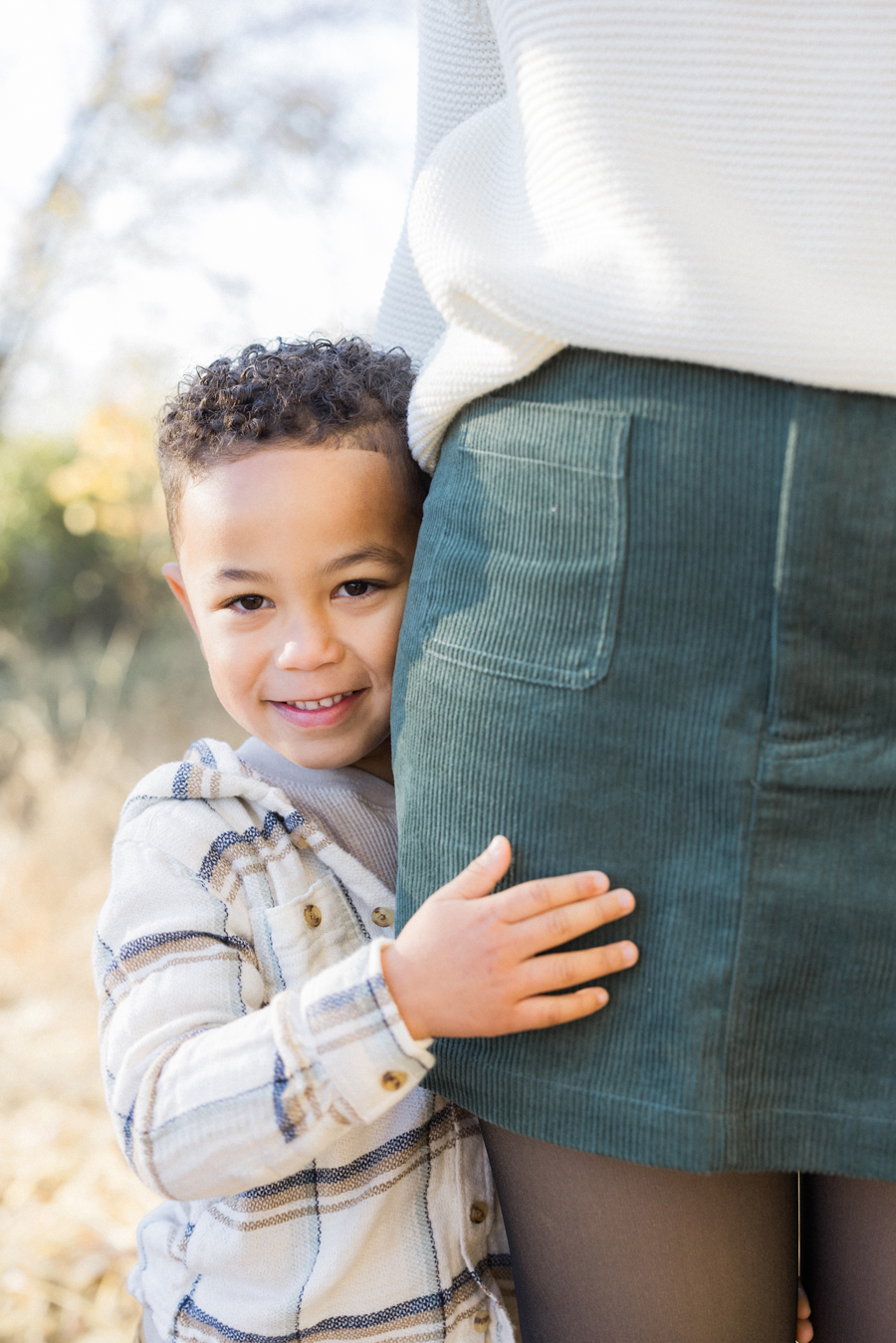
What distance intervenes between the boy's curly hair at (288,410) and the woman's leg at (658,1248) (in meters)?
0.79

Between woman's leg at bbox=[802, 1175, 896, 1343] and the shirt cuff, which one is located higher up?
the shirt cuff

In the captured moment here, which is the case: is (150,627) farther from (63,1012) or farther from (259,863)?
(259,863)

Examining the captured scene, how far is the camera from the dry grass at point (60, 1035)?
2594mm

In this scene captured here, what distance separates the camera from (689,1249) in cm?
107

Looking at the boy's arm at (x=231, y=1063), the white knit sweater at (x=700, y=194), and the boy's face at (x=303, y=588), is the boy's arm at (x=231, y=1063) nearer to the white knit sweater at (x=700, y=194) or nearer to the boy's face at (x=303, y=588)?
the boy's face at (x=303, y=588)

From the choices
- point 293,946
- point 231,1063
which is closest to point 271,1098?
point 231,1063

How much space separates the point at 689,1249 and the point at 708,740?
1.71 feet

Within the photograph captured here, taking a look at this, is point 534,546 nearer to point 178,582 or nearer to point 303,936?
point 303,936

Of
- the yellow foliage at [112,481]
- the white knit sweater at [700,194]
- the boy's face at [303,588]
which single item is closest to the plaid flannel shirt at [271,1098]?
the boy's face at [303,588]

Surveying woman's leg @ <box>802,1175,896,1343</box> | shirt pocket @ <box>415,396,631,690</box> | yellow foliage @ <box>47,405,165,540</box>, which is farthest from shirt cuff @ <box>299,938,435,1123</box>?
yellow foliage @ <box>47,405,165,540</box>

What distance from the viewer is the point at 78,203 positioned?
5047mm

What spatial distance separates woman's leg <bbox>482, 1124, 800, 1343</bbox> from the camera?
3.52 ft

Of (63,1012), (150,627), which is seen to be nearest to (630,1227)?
(63,1012)

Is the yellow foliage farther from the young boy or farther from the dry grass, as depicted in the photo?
the young boy
